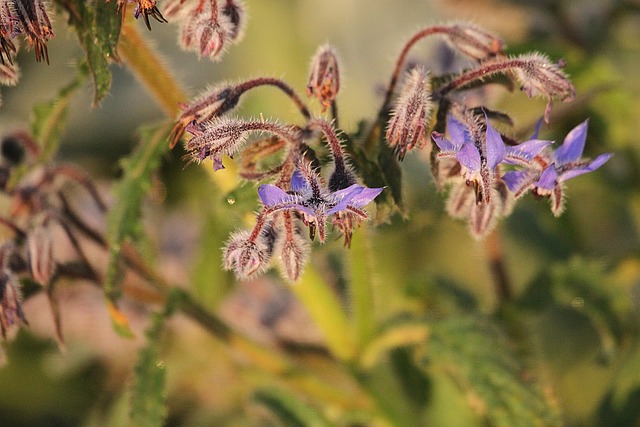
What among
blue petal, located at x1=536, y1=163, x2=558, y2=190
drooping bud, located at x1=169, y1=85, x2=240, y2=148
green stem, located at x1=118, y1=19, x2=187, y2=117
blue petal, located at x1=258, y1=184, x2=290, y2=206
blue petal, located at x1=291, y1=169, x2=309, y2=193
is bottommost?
blue petal, located at x1=258, y1=184, x2=290, y2=206

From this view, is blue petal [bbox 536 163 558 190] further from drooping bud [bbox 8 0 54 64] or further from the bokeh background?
drooping bud [bbox 8 0 54 64]

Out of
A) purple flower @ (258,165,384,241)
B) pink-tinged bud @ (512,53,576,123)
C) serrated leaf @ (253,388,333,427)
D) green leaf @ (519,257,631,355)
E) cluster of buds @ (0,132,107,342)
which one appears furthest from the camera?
green leaf @ (519,257,631,355)

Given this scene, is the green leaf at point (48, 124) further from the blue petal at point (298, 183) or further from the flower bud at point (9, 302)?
the blue petal at point (298, 183)

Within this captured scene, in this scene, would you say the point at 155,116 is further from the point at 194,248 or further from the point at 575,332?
the point at 575,332

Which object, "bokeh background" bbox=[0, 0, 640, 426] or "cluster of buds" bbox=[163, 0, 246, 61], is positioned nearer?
"cluster of buds" bbox=[163, 0, 246, 61]

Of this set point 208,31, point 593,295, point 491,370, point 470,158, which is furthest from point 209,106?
point 593,295

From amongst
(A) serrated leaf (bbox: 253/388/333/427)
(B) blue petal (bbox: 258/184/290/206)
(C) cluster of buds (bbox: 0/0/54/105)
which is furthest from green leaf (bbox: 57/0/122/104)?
(A) serrated leaf (bbox: 253/388/333/427)

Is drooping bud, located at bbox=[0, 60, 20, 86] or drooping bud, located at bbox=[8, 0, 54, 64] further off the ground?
drooping bud, located at bbox=[8, 0, 54, 64]

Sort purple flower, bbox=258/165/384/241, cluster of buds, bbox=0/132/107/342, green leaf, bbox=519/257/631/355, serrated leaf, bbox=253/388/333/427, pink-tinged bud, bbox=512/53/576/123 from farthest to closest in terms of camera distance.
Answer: green leaf, bbox=519/257/631/355, serrated leaf, bbox=253/388/333/427, cluster of buds, bbox=0/132/107/342, pink-tinged bud, bbox=512/53/576/123, purple flower, bbox=258/165/384/241
